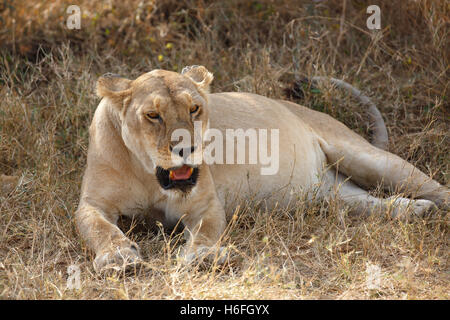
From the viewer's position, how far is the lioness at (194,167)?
3.40 meters

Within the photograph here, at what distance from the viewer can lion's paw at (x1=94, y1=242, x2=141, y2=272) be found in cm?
313

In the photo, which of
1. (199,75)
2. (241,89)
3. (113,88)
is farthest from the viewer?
(241,89)

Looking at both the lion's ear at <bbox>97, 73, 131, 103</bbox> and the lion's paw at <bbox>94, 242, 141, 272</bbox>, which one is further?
the lion's ear at <bbox>97, 73, 131, 103</bbox>

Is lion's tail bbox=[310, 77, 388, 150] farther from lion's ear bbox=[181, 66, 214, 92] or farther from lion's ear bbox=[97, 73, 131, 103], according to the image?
lion's ear bbox=[97, 73, 131, 103]

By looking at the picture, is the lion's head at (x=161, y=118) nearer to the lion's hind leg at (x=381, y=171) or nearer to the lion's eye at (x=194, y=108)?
the lion's eye at (x=194, y=108)

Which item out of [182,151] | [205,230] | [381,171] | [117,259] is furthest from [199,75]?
[381,171]

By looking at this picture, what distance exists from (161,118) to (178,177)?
34 centimetres

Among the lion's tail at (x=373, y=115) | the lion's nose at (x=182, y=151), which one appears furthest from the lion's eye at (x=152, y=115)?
the lion's tail at (x=373, y=115)

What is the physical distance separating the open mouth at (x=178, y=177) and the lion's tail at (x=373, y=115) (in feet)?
6.52

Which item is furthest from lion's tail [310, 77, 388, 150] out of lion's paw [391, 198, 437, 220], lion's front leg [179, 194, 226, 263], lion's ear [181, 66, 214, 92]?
lion's front leg [179, 194, 226, 263]

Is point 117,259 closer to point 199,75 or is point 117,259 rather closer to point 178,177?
point 178,177

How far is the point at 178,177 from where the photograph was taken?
11.6 ft

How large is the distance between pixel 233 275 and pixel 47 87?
337 centimetres
